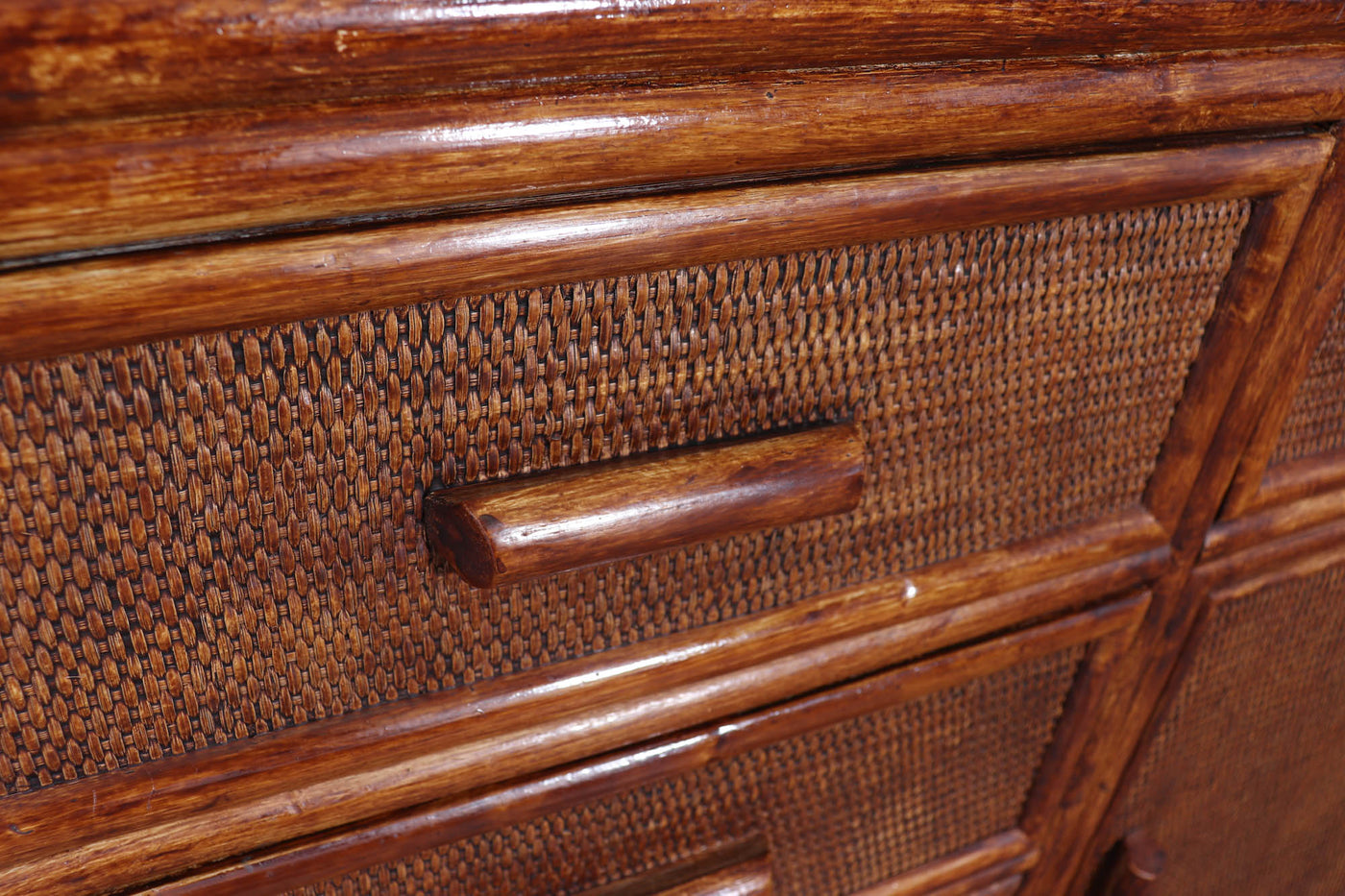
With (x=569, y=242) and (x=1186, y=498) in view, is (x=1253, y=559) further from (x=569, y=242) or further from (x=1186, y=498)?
(x=569, y=242)

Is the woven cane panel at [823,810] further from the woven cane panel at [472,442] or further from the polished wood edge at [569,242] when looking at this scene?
the polished wood edge at [569,242]

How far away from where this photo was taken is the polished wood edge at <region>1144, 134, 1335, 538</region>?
1.21ft

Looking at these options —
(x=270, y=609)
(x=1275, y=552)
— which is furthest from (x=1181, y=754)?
(x=270, y=609)

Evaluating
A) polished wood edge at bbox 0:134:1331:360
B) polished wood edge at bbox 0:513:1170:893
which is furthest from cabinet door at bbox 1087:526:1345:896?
polished wood edge at bbox 0:134:1331:360

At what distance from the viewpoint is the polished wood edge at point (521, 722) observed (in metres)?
0.29

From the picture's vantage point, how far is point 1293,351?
409 millimetres

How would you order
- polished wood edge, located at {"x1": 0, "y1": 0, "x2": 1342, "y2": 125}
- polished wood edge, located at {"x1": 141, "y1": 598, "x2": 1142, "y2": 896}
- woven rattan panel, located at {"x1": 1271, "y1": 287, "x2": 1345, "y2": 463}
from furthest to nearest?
woven rattan panel, located at {"x1": 1271, "y1": 287, "x2": 1345, "y2": 463} → polished wood edge, located at {"x1": 141, "y1": 598, "x2": 1142, "y2": 896} → polished wood edge, located at {"x1": 0, "y1": 0, "x2": 1342, "y2": 125}

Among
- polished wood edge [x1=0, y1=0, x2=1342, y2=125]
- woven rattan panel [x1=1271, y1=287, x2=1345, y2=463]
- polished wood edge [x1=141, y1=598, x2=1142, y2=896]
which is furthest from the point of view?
woven rattan panel [x1=1271, y1=287, x2=1345, y2=463]

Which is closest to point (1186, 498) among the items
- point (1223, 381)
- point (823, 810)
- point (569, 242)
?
point (1223, 381)

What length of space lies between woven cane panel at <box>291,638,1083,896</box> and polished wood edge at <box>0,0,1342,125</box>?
25 cm

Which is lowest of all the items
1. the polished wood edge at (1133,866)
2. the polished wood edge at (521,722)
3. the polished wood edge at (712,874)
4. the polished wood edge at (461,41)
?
the polished wood edge at (1133,866)

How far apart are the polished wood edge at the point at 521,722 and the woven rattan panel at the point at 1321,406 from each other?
0.08 m

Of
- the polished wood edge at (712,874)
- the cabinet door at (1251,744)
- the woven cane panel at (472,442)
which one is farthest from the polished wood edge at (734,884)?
the cabinet door at (1251,744)

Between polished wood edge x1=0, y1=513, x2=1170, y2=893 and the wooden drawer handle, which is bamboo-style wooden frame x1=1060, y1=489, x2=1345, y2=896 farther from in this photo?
the wooden drawer handle
